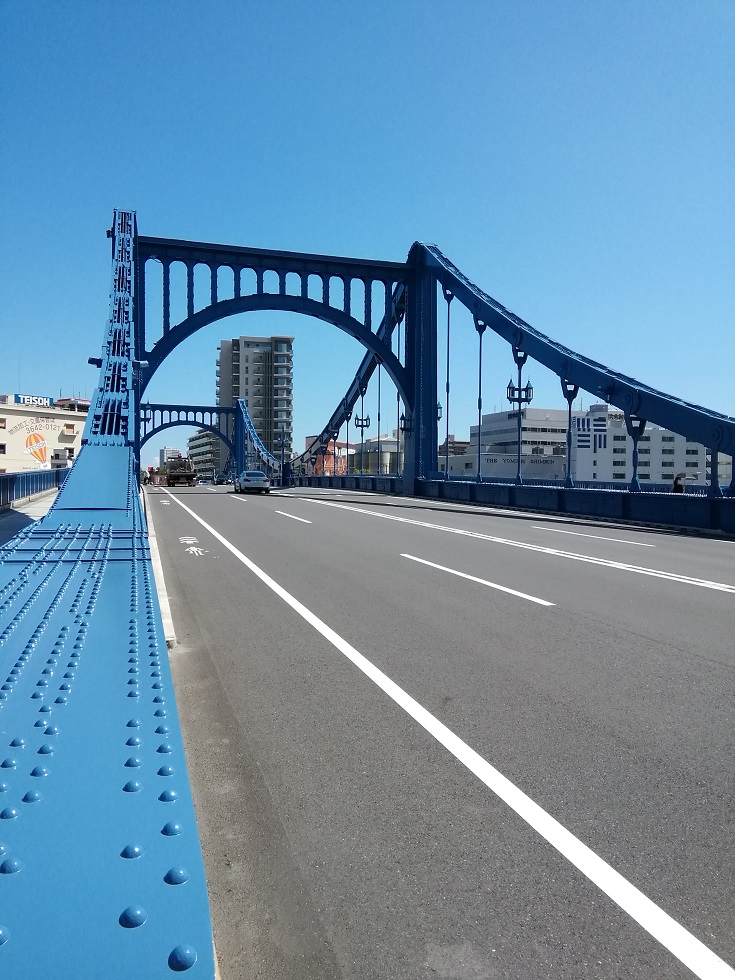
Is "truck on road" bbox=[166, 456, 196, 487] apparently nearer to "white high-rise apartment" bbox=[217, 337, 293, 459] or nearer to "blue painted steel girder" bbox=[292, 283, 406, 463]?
"blue painted steel girder" bbox=[292, 283, 406, 463]

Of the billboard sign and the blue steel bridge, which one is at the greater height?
the billboard sign

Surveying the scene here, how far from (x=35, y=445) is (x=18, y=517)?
64543mm

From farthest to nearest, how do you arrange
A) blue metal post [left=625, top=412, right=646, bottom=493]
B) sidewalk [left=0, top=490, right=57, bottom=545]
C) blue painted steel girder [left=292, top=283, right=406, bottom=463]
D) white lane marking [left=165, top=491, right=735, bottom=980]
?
blue painted steel girder [left=292, top=283, right=406, bottom=463]
blue metal post [left=625, top=412, right=646, bottom=493]
sidewalk [left=0, top=490, right=57, bottom=545]
white lane marking [left=165, top=491, right=735, bottom=980]

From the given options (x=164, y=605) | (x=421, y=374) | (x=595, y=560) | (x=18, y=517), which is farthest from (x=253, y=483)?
(x=164, y=605)

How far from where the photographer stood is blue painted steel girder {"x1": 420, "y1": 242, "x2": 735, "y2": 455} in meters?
20.0

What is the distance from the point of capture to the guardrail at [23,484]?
20531 millimetres

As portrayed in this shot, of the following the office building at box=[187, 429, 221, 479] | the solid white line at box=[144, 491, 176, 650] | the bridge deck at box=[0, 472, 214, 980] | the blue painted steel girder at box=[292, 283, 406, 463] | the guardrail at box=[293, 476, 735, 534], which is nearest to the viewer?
the bridge deck at box=[0, 472, 214, 980]

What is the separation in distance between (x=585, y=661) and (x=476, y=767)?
2.31 metres

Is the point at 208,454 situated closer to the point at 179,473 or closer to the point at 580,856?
the point at 179,473

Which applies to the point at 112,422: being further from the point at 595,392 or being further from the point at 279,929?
the point at 279,929

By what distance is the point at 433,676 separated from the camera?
215 inches

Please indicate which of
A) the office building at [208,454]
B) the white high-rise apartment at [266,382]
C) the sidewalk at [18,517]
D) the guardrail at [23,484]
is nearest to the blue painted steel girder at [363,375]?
the guardrail at [23,484]

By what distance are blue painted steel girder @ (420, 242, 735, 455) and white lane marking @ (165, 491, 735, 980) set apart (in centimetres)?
1677

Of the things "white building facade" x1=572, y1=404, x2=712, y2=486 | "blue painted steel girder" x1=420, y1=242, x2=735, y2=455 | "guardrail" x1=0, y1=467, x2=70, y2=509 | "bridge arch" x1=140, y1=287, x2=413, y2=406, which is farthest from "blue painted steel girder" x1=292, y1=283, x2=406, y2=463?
"white building facade" x1=572, y1=404, x2=712, y2=486
